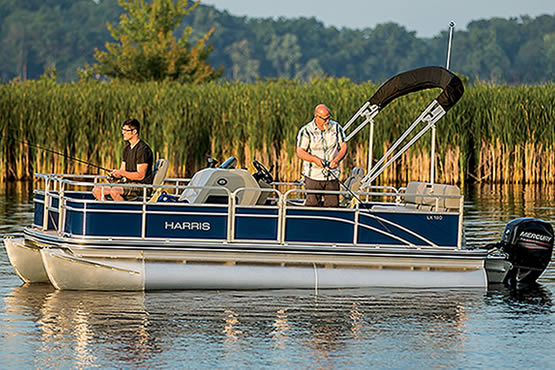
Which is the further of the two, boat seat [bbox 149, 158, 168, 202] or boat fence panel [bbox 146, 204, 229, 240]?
boat seat [bbox 149, 158, 168, 202]

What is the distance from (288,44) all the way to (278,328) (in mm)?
134078

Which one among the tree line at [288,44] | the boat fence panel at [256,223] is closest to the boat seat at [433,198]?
the boat fence panel at [256,223]

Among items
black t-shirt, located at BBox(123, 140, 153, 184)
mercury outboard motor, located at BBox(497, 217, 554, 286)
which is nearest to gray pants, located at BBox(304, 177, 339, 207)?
black t-shirt, located at BBox(123, 140, 153, 184)

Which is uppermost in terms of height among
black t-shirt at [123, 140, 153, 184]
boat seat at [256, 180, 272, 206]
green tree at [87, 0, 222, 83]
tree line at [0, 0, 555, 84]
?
tree line at [0, 0, 555, 84]

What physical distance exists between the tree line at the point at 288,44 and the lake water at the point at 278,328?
11297 cm

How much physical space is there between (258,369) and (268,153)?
1977 centimetres

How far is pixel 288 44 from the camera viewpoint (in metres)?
143

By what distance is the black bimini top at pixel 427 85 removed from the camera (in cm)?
1240

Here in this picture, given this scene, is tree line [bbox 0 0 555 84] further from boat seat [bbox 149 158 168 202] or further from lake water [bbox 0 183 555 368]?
lake water [bbox 0 183 555 368]

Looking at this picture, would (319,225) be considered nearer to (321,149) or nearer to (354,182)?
(354,182)

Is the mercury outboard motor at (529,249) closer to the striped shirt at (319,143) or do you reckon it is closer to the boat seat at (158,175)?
the striped shirt at (319,143)

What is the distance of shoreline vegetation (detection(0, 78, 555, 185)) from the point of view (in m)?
27.5

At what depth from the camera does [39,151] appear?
27641 millimetres

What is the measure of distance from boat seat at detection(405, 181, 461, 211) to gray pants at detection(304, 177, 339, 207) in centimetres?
80
